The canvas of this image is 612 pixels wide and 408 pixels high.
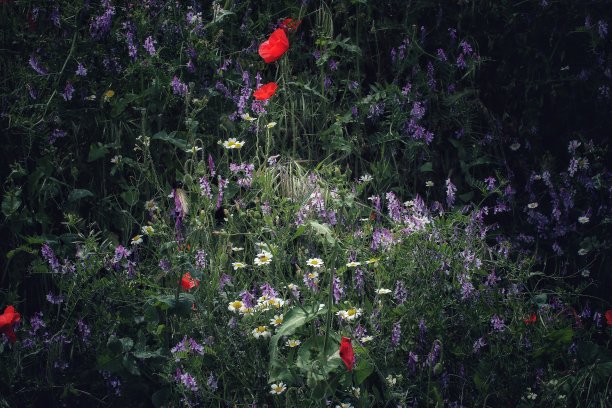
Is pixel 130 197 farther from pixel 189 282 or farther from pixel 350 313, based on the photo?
pixel 350 313

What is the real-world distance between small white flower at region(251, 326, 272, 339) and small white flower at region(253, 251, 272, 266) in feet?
0.61

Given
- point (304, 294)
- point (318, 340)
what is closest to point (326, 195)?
point (304, 294)

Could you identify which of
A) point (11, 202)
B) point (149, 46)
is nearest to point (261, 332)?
point (11, 202)

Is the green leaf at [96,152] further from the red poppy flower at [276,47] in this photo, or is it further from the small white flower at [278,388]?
the small white flower at [278,388]

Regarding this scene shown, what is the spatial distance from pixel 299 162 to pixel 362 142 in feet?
0.84

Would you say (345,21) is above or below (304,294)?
above

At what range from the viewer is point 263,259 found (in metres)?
2.74

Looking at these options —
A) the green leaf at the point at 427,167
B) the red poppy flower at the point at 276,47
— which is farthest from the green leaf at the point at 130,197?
the green leaf at the point at 427,167

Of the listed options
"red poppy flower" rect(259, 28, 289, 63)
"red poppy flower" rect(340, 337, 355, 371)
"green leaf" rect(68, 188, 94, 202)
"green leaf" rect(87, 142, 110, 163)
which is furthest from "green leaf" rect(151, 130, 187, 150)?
"red poppy flower" rect(340, 337, 355, 371)

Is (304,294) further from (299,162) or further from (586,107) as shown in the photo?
(586,107)

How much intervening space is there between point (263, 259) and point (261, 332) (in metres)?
0.22

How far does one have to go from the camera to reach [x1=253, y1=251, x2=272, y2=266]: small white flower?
2713 millimetres

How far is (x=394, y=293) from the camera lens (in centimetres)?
279

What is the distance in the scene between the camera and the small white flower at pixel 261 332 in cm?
263
